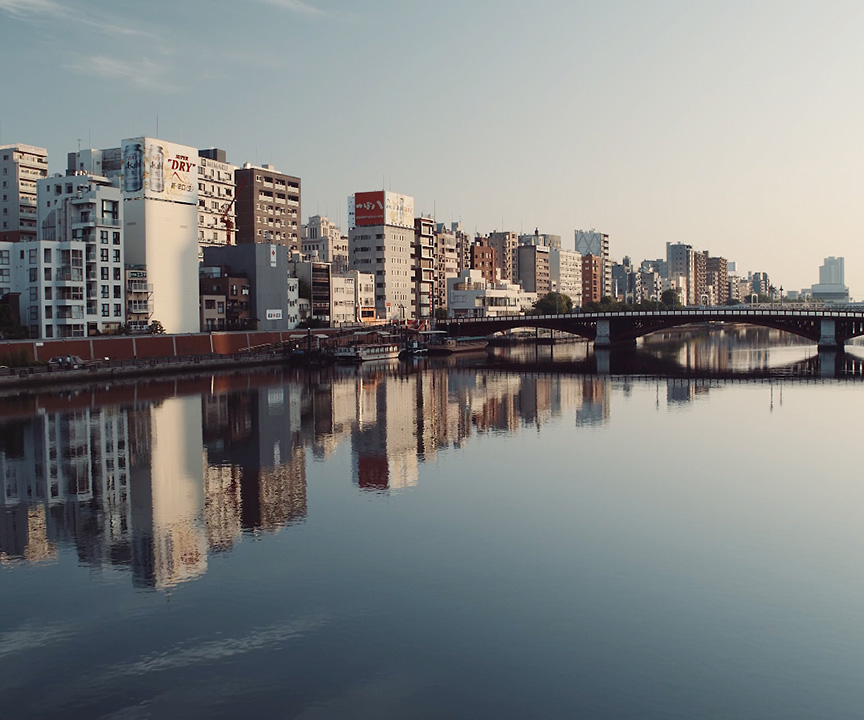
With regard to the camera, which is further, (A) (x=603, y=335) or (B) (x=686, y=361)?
(A) (x=603, y=335)

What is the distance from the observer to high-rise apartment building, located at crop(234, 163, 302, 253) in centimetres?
7912

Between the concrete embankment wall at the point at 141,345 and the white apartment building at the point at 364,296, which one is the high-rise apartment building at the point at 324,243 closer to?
the white apartment building at the point at 364,296

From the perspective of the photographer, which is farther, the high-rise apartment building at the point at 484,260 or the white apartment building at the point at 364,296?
the high-rise apartment building at the point at 484,260

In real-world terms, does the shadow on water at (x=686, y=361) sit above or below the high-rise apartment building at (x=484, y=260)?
below

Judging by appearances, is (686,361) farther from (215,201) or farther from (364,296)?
(215,201)

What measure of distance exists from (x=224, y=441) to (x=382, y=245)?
65.2 metres

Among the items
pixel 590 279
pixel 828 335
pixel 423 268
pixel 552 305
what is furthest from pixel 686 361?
pixel 590 279

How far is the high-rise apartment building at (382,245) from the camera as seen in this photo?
3524 inches

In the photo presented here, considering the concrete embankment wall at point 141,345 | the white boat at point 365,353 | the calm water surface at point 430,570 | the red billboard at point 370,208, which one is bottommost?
the calm water surface at point 430,570

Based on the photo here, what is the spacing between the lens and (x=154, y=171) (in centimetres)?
5744

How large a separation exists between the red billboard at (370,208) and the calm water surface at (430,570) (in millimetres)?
62437

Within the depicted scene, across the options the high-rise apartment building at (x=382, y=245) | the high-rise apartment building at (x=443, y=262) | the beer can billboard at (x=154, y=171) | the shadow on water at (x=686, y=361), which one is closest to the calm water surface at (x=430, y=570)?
the shadow on water at (x=686, y=361)

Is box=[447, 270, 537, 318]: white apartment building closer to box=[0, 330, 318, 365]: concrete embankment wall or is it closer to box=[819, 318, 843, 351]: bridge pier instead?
box=[0, 330, 318, 365]: concrete embankment wall

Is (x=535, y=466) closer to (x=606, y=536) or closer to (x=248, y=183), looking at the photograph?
(x=606, y=536)
